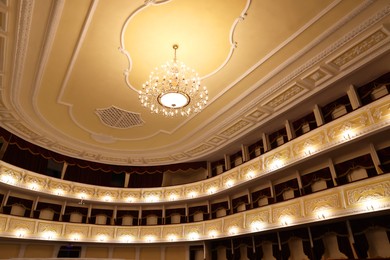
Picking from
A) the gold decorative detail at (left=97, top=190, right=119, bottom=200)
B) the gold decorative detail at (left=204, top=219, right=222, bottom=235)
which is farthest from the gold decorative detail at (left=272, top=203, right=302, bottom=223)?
the gold decorative detail at (left=97, top=190, right=119, bottom=200)

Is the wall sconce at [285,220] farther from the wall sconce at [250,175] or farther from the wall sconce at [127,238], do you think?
the wall sconce at [127,238]

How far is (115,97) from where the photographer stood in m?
8.52

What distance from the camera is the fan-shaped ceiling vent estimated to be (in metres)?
9.23

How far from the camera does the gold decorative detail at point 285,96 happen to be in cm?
790

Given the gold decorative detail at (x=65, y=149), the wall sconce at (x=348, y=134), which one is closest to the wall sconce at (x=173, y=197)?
the gold decorative detail at (x=65, y=149)

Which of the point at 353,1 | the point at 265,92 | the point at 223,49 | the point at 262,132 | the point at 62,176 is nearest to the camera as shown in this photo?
the point at 353,1

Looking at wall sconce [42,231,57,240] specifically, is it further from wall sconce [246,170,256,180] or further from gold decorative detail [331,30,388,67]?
gold decorative detail [331,30,388,67]

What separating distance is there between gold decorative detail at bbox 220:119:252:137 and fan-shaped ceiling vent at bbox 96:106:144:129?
11.0 ft

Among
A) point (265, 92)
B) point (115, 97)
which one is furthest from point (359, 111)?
point (115, 97)

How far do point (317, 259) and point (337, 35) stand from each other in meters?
6.20

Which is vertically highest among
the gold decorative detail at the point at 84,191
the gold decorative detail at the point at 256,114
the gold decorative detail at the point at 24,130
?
the gold decorative detail at the point at 24,130

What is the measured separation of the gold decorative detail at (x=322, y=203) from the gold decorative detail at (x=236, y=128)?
3482mm

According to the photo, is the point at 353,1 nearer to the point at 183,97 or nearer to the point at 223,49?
the point at 223,49

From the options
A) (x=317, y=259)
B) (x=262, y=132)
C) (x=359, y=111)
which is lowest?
(x=317, y=259)
